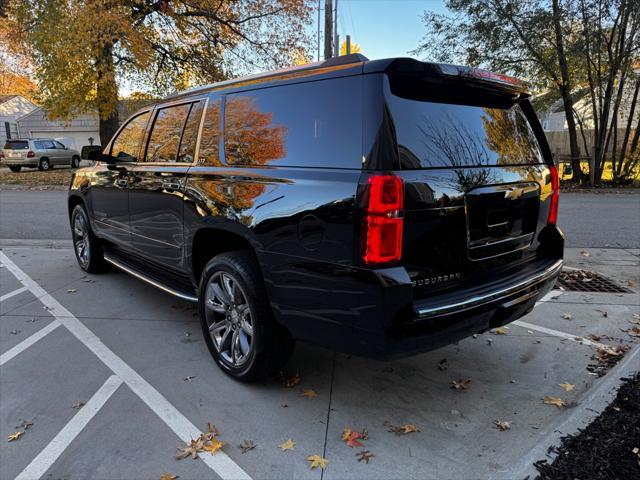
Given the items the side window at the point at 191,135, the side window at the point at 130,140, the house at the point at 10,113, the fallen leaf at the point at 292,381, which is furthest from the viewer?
the house at the point at 10,113

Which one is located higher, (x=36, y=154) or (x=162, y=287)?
(x=36, y=154)

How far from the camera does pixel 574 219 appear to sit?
9531 millimetres

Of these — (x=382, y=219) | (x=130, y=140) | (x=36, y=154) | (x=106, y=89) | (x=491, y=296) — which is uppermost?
(x=106, y=89)

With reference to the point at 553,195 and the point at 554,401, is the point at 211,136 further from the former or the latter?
the point at 554,401

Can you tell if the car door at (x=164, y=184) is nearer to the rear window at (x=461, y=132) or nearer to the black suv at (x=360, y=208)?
the black suv at (x=360, y=208)

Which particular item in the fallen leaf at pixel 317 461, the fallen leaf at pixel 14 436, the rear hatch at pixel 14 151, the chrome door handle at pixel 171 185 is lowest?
the fallen leaf at pixel 317 461

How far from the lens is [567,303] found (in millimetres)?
4812

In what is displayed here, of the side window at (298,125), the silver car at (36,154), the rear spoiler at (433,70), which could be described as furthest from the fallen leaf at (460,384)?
the silver car at (36,154)

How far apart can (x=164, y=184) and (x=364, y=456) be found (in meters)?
2.57

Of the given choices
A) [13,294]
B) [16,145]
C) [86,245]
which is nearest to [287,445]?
[13,294]

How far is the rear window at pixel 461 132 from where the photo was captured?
8.17 feet

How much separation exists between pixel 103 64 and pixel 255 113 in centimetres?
1629

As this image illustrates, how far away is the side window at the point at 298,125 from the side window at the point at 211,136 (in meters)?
0.11

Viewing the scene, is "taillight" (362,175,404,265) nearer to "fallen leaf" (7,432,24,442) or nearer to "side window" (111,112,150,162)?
"fallen leaf" (7,432,24,442)
